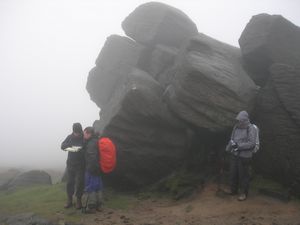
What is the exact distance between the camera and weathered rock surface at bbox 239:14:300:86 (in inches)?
1049

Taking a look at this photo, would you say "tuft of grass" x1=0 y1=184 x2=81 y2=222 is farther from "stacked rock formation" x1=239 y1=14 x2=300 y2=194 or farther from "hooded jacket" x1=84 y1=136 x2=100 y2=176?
"stacked rock formation" x1=239 y1=14 x2=300 y2=194

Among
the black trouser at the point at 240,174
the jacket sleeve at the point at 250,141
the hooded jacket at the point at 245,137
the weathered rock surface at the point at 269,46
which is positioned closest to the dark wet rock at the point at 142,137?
the black trouser at the point at 240,174

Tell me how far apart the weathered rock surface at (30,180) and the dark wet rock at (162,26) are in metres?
16.3

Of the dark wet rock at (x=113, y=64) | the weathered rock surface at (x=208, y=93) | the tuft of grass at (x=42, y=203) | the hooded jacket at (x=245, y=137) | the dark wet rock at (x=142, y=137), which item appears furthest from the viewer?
the dark wet rock at (x=113, y=64)

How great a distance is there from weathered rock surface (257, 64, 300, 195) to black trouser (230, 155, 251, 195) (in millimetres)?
2297

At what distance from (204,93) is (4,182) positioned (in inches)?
937

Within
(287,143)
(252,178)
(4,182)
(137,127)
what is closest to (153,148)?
(137,127)

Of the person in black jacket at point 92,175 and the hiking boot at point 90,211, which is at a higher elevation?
the person in black jacket at point 92,175

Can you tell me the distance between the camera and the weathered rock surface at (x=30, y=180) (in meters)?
36.2

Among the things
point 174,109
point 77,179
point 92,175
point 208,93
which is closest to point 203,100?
point 208,93

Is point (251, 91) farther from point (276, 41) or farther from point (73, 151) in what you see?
point (73, 151)

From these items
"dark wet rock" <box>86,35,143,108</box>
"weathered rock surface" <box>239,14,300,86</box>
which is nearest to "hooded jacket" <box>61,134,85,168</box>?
"dark wet rock" <box>86,35,143,108</box>

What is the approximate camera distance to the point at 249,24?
95.5 feet

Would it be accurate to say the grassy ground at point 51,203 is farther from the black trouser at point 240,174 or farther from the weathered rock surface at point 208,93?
the weathered rock surface at point 208,93
